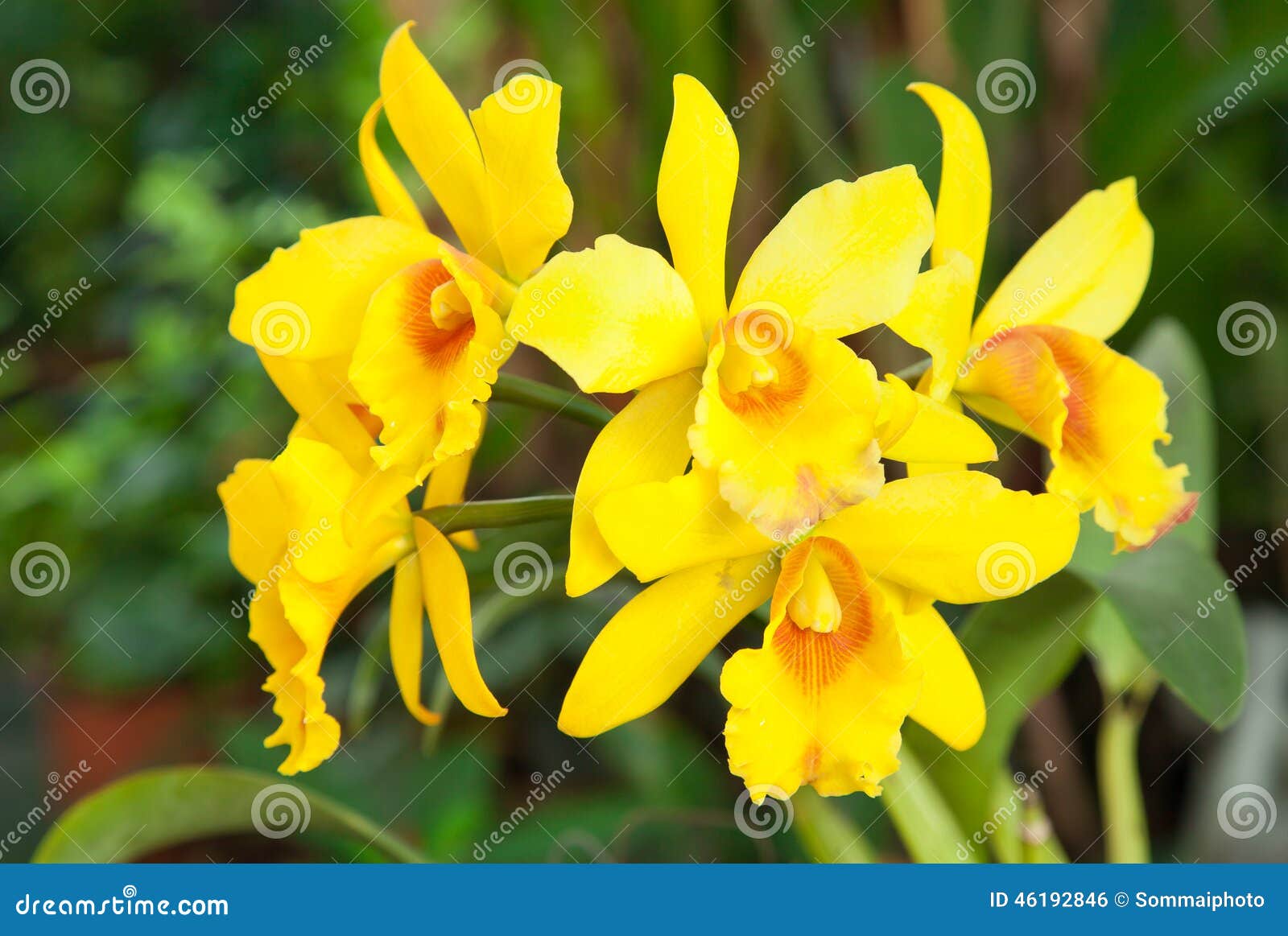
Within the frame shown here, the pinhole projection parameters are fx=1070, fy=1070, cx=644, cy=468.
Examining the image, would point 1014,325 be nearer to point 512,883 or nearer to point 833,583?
point 833,583
